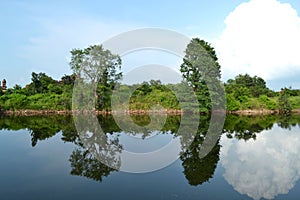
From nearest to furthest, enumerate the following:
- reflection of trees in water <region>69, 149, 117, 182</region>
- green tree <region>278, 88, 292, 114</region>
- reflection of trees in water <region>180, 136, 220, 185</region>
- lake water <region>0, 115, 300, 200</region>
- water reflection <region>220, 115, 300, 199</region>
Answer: lake water <region>0, 115, 300, 200</region> → water reflection <region>220, 115, 300, 199</region> → reflection of trees in water <region>180, 136, 220, 185</region> → reflection of trees in water <region>69, 149, 117, 182</region> → green tree <region>278, 88, 292, 114</region>

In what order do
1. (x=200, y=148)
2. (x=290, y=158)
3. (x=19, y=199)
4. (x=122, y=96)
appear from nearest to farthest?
1. (x=19, y=199)
2. (x=290, y=158)
3. (x=200, y=148)
4. (x=122, y=96)

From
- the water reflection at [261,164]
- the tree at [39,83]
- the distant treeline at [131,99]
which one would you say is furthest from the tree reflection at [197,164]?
the tree at [39,83]

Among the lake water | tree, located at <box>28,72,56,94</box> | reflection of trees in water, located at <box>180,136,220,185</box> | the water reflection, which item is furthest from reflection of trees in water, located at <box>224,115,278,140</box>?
tree, located at <box>28,72,56,94</box>

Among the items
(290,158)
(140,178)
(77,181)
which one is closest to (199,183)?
(140,178)

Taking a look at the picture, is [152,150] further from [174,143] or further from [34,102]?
[34,102]

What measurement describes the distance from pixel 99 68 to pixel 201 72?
9085mm

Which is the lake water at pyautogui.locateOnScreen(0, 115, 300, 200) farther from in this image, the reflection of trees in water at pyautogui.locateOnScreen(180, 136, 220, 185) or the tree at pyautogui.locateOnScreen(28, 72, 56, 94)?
the tree at pyautogui.locateOnScreen(28, 72, 56, 94)

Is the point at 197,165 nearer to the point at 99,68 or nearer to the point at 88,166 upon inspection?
the point at 88,166

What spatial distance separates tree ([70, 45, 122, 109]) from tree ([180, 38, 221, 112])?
631 cm

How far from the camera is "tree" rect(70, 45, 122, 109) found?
24.0 meters

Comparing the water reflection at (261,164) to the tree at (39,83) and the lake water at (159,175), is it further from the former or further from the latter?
the tree at (39,83)

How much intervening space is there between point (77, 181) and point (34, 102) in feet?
79.2

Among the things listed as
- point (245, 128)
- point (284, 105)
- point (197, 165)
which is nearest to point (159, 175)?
point (197, 165)

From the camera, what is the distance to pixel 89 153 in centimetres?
784
